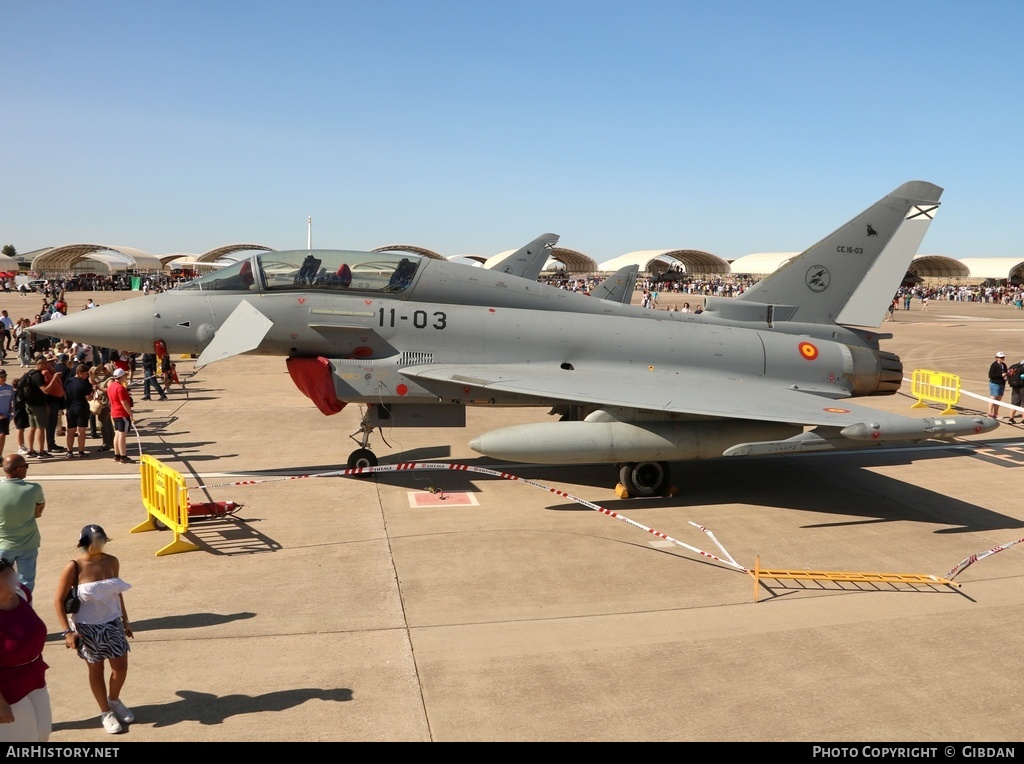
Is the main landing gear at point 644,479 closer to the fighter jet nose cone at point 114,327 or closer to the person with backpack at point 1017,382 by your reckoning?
the fighter jet nose cone at point 114,327

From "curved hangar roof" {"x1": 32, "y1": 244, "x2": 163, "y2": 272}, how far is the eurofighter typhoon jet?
9221cm

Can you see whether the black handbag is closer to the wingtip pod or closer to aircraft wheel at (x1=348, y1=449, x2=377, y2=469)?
aircraft wheel at (x1=348, y1=449, x2=377, y2=469)

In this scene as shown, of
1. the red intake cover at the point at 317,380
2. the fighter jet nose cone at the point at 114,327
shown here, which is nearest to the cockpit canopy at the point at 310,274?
the fighter jet nose cone at the point at 114,327

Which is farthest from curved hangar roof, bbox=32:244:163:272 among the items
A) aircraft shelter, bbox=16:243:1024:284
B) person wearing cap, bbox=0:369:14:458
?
person wearing cap, bbox=0:369:14:458

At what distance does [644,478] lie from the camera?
11.2 metres

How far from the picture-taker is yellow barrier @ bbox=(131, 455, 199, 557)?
8430 millimetres

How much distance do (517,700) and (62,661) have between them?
12.0 feet

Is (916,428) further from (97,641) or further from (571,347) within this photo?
(97,641)

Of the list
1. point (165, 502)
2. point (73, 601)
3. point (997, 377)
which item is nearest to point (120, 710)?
point (73, 601)

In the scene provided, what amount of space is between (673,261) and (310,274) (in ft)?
312

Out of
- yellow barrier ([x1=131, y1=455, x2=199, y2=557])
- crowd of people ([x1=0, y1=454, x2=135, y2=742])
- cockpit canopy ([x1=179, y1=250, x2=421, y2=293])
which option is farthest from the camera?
cockpit canopy ([x1=179, y1=250, x2=421, y2=293])

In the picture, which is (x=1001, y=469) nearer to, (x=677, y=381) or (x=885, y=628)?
(x=677, y=381)

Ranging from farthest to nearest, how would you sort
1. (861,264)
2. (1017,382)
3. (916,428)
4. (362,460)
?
(1017,382), (861,264), (362,460), (916,428)

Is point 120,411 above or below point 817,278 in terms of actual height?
below
